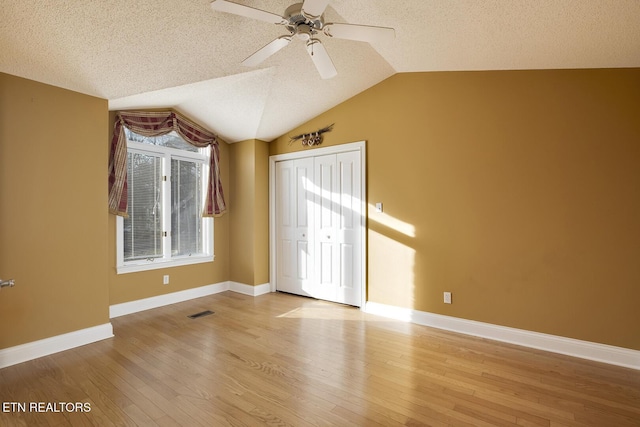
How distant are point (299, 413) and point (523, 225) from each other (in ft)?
8.33

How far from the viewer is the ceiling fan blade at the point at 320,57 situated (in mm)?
2115

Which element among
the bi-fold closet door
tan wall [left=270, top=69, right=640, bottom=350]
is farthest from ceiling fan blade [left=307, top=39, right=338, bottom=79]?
A: the bi-fold closet door

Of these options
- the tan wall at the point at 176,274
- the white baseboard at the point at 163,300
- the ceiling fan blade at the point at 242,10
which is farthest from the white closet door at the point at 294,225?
the ceiling fan blade at the point at 242,10

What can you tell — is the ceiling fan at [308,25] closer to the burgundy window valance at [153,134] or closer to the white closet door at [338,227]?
the white closet door at [338,227]

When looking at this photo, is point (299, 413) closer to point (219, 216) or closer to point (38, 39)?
point (38, 39)

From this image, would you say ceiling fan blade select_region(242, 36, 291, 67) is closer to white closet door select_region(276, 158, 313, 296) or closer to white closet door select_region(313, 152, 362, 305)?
white closet door select_region(313, 152, 362, 305)

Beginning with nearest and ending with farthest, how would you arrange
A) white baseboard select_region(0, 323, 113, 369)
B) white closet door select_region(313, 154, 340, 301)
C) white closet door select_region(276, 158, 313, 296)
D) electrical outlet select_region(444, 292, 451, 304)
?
white baseboard select_region(0, 323, 113, 369) < electrical outlet select_region(444, 292, 451, 304) < white closet door select_region(313, 154, 340, 301) < white closet door select_region(276, 158, 313, 296)

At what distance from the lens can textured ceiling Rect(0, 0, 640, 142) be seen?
2047mm

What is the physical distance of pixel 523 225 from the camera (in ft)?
9.57

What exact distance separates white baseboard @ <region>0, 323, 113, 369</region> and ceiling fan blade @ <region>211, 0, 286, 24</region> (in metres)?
3.06

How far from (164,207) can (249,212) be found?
3.82 feet

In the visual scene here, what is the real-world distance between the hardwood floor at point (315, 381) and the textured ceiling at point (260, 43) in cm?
245

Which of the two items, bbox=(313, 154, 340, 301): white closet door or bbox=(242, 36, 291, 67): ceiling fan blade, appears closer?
bbox=(242, 36, 291, 67): ceiling fan blade

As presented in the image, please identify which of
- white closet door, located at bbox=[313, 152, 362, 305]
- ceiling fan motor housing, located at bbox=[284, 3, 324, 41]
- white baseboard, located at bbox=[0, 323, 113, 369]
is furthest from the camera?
white closet door, located at bbox=[313, 152, 362, 305]
